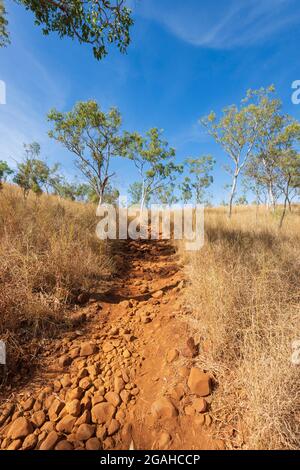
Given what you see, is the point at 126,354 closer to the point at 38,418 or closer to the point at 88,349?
the point at 88,349

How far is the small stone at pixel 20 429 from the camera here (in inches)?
46.6

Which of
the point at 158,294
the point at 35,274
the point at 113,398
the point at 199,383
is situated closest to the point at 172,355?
the point at 199,383

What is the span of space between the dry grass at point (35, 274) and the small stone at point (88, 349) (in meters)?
0.36

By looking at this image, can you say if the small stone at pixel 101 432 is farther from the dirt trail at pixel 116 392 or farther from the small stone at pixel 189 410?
the small stone at pixel 189 410

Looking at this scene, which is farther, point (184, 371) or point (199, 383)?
point (184, 371)

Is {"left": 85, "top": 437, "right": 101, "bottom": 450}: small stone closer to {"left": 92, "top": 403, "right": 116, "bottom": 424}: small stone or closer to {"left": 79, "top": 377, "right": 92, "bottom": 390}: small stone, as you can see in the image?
{"left": 92, "top": 403, "right": 116, "bottom": 424}: small stone

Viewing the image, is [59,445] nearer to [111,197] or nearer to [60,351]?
[60,351]

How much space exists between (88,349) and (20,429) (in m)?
0.68

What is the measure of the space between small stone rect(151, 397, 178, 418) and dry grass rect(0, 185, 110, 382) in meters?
1.13

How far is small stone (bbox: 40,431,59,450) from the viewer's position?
1.14 metres

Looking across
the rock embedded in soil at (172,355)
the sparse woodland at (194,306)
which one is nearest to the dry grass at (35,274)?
the sparse woodland at (194,306)

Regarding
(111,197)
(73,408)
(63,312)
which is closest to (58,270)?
(63,312)

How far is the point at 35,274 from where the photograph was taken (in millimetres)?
2311

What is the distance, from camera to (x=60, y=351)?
1787mm
